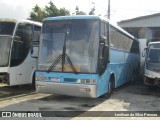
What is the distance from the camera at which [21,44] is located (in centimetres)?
1376

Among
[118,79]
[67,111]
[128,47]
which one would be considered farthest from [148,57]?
[67,111]

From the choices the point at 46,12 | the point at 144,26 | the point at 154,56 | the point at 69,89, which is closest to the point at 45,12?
the point at 46,12

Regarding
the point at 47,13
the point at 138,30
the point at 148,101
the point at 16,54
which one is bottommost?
the point at 148,101

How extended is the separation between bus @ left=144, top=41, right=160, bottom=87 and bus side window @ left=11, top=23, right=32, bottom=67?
614 centimetres

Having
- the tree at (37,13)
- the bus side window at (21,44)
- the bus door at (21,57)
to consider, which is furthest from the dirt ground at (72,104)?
the tree at (37,13)

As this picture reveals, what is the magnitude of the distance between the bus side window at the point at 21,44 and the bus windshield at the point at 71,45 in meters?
2.00

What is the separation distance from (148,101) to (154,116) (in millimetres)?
3146

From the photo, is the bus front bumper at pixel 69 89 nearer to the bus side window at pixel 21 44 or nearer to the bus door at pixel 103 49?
the bus door at pixel 103 49

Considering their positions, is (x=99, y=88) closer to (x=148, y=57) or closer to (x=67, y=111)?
(x=67, y=111)

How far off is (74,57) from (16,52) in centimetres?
334

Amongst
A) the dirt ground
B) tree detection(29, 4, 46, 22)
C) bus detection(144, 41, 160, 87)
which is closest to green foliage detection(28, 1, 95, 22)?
tree detection(29, 4, 46, 22)

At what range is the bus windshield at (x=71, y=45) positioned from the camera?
1098cm

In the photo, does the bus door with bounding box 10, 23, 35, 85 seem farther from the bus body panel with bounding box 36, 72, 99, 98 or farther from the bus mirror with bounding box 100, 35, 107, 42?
the bus mirror with bounding box 100, 35, 107, 42

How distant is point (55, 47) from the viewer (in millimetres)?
11406
